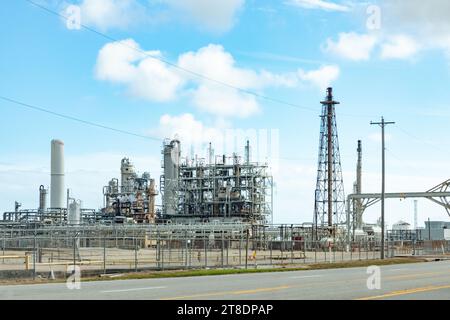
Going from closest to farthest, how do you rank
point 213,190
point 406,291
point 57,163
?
point 406,291
point 57,163
point 213,190

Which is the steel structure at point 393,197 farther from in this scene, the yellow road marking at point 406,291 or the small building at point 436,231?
the yellow road marking at point 406,291

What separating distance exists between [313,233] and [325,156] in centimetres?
2472

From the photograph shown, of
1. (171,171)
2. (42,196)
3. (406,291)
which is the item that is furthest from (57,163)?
(406,291)

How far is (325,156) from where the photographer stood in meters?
90.8

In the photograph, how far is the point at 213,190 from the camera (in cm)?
8812

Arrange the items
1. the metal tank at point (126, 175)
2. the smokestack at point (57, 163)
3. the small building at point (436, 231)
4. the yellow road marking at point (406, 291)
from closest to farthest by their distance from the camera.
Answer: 1. the yellow road marking at point (406, 291)
2. the smokestack at point (57, 163)
3. the small building at point (436, 231)
4. the metal tank at point (126, 175)

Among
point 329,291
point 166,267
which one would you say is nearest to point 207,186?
point 166,267

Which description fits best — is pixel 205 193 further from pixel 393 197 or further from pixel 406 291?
pixel 406 291

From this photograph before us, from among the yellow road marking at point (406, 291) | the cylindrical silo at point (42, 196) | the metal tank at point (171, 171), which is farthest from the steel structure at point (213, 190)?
the yellow road marking at point (406, 291)

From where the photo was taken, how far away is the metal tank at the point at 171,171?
297 ft

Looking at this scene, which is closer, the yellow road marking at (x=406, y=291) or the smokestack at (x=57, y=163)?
the yellow road marking at (x=406, y=291)

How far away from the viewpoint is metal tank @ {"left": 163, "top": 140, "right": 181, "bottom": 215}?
297 feet

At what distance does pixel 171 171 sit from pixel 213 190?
6.33 m
